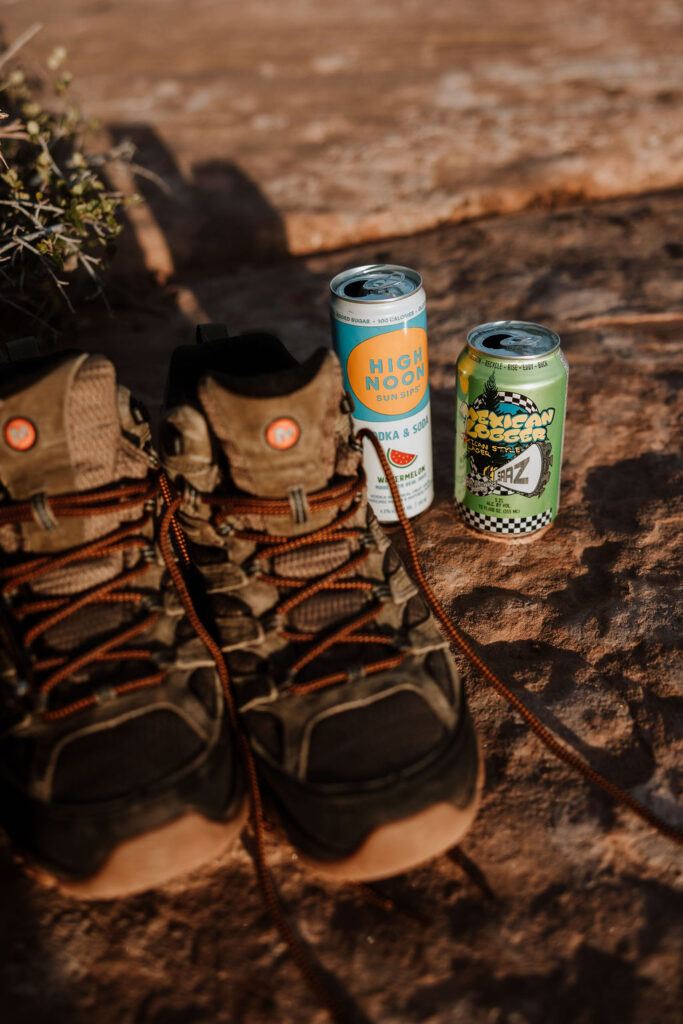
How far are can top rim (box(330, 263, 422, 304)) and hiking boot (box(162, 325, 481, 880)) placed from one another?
0.86 ft

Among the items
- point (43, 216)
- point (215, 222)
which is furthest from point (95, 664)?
point (215, 222)

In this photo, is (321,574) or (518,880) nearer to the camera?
(518,880)

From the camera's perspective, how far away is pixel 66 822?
4.55 feet

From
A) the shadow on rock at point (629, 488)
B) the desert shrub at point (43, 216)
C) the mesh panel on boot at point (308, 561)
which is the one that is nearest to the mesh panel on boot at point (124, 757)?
the mesh panel on boot at point (308, 561)

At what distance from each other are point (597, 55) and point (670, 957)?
5.72m

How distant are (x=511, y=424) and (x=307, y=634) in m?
0.76

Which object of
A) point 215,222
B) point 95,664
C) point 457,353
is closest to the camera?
point 95,664

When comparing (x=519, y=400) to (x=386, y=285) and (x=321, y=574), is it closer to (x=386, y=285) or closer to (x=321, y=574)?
(x=386, y=285)

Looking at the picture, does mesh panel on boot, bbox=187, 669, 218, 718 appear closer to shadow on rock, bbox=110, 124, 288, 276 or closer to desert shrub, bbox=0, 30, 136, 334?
desert shrub, bbox=0, 30, 136, 334

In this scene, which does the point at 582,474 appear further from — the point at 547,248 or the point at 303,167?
the point at 303,167

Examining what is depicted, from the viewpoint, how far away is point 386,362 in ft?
6.58

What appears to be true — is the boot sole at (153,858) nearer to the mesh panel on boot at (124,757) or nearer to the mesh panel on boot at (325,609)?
the mesh panel on boot at (124,757)

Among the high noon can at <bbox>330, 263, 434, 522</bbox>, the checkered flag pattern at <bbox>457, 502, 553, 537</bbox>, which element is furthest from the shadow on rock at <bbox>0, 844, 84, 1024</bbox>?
the checkered flag pattern at <bbox>457, 502, 553, 537</bbox>

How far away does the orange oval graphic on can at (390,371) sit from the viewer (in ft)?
6.53
